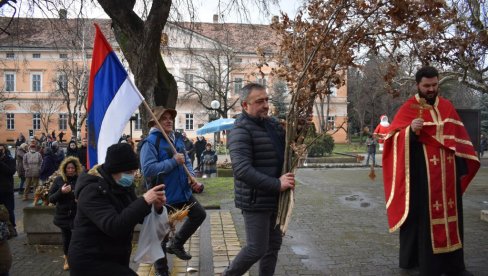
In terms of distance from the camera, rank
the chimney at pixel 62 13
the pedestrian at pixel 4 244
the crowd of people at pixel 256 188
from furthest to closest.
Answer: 1. the chimney at pixel 62 13
2. the pedestrian at pixel 4 244
3. the crowd of people at pixel 256 188

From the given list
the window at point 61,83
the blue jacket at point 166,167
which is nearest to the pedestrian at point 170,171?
the blue jacket at point 166,167

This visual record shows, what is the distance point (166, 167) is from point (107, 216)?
65.5 inches

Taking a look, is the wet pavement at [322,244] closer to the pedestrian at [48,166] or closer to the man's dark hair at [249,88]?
the man's dark hair at [249,88]

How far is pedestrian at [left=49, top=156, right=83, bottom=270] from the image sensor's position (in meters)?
6.02

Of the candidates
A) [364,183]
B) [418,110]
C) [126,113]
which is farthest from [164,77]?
[364,183]

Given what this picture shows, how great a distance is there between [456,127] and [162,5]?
21.3 ft

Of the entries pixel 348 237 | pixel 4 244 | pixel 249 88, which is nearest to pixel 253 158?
pixel 249 88

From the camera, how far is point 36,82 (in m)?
57.4

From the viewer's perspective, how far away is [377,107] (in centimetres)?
5569

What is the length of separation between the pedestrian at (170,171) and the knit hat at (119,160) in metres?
1.21

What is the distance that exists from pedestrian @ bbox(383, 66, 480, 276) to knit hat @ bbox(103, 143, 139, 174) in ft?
9.29

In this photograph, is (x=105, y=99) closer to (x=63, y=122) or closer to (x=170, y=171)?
(x=170, y=171)

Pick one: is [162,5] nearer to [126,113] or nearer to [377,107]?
[126,113]

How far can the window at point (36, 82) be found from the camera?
57219 millimetres
